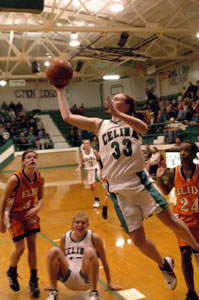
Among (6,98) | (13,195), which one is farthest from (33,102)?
(13,195)

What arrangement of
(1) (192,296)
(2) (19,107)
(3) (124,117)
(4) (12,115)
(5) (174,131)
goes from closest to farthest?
(3) (124,117) < (1) (192,296) < (5) (174,131) < (4) (12,115) < (2) (19,107)

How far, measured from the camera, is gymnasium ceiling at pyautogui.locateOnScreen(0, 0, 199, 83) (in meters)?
13.2

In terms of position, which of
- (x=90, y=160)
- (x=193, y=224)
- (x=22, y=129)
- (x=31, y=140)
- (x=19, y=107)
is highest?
(x=19, y=107)

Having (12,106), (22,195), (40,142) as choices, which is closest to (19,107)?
(12,106)

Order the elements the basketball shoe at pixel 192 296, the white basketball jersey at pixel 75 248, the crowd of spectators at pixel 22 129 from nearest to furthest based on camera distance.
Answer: the basketball shoe at pixel 192 296 → the white basketball jersey at pixel 75 248 → the crowd of spectators at pixel 22 129

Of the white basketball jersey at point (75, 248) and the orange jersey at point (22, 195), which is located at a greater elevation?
the orange jersey at point (22, 195)

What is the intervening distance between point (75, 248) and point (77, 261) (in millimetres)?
125

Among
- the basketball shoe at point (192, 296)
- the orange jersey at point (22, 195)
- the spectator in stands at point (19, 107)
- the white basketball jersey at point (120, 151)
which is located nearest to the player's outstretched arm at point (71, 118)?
the white basketball jersey at point (120, 151)

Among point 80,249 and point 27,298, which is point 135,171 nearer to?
point 80,249

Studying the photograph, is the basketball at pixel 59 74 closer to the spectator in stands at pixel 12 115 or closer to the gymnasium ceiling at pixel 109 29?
the gymnasium ceiling at pixel 109 29

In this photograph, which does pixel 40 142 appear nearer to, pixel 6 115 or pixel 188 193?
pixel 6 115

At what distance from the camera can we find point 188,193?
363 centimetres

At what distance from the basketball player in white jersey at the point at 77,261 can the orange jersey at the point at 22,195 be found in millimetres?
608

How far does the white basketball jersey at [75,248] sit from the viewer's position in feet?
12.2
